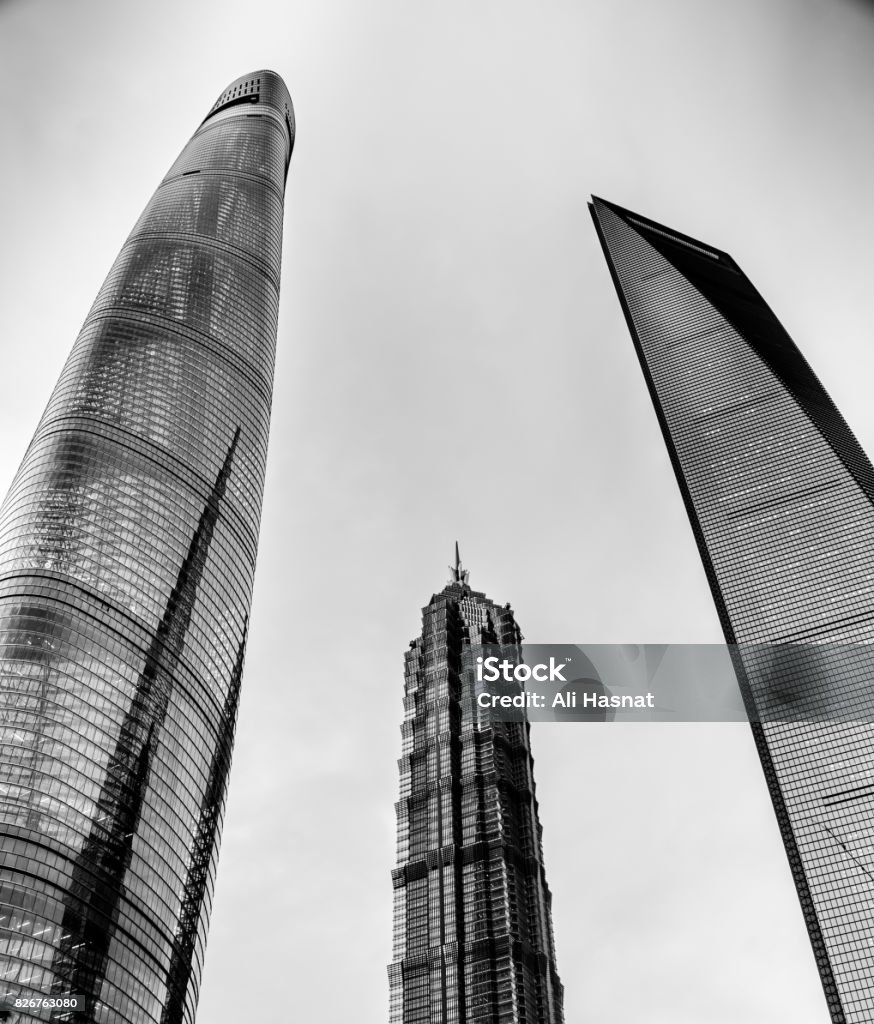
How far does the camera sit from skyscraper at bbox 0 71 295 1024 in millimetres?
77625

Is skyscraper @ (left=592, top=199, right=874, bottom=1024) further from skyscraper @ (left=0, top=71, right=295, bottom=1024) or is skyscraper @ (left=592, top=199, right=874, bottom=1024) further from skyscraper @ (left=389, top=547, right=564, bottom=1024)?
skyscraper @ (left=0, top=71, right=295, bottom=1024)

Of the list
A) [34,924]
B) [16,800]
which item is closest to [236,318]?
[16,800]

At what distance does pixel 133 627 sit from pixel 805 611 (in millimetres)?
111199

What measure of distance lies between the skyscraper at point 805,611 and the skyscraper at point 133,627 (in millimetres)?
85426

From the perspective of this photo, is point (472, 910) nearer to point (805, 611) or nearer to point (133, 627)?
point (805, 611)

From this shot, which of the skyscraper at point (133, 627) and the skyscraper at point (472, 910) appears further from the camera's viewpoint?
the skyscraper at point (472, 910)

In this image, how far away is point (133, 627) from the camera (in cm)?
9412

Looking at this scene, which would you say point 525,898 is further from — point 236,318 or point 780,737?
point 236,318

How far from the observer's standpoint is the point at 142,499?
102188 millimetres

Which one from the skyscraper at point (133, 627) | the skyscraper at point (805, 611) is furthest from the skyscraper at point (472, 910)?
the skyscraper at point (133, 627)

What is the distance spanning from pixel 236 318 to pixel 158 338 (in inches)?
594

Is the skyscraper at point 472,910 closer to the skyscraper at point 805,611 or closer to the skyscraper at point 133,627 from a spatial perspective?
the skyscraper at point 805,611

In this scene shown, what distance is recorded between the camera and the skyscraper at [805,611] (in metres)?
141

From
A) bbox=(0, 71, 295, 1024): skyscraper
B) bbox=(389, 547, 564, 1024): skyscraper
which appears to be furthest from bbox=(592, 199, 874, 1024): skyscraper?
bbox=(0, 71, 295, 1024): skyscraper
